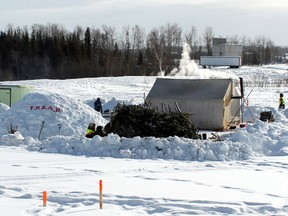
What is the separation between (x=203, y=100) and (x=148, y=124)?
9022 millimetres

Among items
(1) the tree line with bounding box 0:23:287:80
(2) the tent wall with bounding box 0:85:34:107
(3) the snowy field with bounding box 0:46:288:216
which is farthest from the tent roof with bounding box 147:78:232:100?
(1) the tree line with bounding box 0:23:287:80

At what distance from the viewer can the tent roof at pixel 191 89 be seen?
30078 millimetres

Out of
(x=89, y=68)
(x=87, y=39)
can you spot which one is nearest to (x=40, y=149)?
(x=89, y=68)

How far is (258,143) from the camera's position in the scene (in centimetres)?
1981

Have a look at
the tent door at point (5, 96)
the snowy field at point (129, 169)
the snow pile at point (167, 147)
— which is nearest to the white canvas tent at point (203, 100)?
the snowy field at point (129, 169)

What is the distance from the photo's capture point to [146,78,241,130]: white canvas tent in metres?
29.5

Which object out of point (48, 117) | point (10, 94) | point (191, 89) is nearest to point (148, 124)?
point (48, 117)

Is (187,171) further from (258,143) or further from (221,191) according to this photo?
(258,143)

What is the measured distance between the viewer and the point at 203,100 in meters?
29.9

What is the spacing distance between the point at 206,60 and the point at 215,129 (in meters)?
70.7

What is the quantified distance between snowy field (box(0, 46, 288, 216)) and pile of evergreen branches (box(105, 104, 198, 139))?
2.03 metres

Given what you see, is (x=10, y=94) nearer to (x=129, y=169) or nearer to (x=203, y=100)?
(x=203, y=100)

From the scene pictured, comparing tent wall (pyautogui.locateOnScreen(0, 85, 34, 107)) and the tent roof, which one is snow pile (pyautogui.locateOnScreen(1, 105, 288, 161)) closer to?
the tent roof

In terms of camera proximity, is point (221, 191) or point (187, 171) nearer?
point (221, 191)
